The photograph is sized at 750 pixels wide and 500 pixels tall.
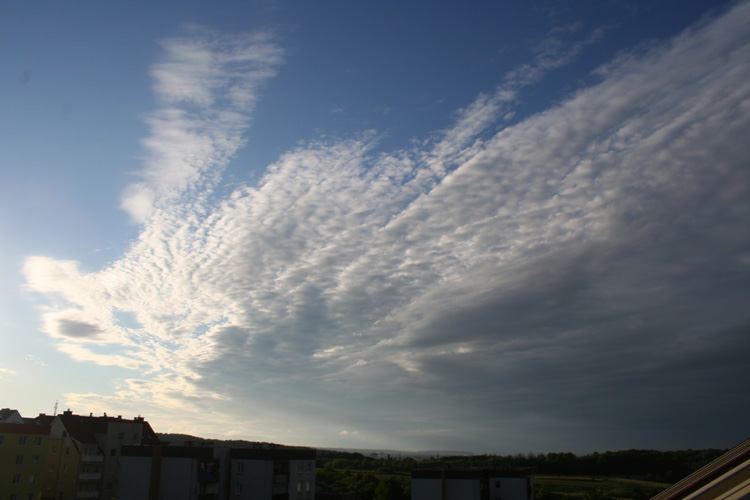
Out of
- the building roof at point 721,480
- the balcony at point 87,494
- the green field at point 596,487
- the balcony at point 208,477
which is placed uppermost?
the building roof at point 721,480

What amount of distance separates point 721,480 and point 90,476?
93.7 meters

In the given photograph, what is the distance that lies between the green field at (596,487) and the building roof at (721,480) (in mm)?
130333

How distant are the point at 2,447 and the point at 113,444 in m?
20.6

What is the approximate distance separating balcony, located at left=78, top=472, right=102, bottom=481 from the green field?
97212 mm

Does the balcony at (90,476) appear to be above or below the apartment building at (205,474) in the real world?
below

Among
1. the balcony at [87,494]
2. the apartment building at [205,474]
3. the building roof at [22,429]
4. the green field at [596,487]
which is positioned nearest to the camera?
the building roof at [22,429]

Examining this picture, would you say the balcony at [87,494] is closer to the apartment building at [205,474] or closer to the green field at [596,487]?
the apartment building at [205,474]

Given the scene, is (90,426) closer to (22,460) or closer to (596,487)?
(22,460)

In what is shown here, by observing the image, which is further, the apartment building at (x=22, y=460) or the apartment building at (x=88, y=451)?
the apartment building at (x=88, y=451)

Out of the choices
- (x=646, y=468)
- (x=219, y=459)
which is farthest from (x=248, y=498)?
(x=646, y=468)

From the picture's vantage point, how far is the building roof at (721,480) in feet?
24.7

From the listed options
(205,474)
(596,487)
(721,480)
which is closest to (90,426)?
(205,474)

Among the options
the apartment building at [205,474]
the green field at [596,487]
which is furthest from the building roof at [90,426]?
the green field at [596,487]

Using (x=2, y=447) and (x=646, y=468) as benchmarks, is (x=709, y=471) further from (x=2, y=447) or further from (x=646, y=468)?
(x=646, y=468)
